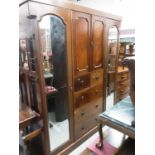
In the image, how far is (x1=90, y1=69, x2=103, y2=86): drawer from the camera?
2125 mm

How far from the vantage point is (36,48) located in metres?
1.42

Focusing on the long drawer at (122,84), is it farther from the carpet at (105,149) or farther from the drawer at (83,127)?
the carpet at (105,149)

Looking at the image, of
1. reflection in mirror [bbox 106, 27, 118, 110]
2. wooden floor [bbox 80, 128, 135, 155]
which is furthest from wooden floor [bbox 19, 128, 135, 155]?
reflection in mirror [bbox 106, 27, 118, 110]

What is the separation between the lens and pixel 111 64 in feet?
8.45

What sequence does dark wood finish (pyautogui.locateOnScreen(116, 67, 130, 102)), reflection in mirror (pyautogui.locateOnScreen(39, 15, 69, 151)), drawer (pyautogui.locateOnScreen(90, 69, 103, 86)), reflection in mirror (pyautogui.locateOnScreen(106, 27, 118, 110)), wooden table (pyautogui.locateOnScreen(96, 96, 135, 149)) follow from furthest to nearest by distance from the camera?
dark wood finish (pyautogui.locateOnScreen(116, 67, 130, 102)) < reflection in mirror (pyautogui.locateOnScreen(106, 27, 118, 110)) < drawer (pyautogui.locateOnScreen(90, 69, 103, 86)) < reflection in mirror (pyautogui.locateOnScreen(39, 15, 69, 151)) < wooden table (pyautogui.locateOnScreen(96, 96, 135, 149))

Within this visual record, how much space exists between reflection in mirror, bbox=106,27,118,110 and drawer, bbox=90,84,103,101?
25 cm

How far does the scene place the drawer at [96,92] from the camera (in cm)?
218

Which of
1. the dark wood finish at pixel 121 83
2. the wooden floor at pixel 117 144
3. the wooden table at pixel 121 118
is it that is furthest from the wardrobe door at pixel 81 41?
the dark wood finish at pixel 121 83

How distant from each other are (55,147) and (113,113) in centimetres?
83

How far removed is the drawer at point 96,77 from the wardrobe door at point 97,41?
0.24 feet

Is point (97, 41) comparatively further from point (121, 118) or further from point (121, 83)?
point (121, 83)

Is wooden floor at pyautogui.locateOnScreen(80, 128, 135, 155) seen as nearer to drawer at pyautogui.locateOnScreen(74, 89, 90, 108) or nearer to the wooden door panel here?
drawer at pyautogui.locateOnScreen(74, 89, 90, 108)
